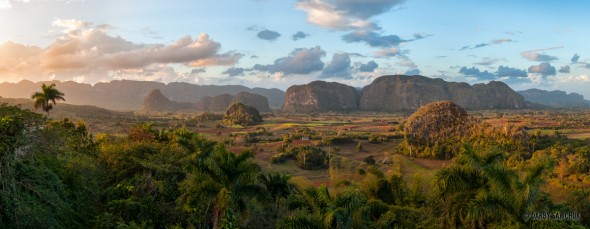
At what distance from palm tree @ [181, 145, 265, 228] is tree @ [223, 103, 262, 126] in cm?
10226

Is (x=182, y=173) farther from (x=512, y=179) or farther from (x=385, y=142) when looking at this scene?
(x=385, y=142)

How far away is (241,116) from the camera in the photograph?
129m

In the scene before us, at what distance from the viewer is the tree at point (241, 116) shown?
403ft

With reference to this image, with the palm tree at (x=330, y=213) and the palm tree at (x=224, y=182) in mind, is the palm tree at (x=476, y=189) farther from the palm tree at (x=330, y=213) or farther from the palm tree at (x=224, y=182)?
the palm tree at (x=224, y=182)

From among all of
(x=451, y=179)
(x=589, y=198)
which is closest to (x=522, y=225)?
(x=451, y=179)

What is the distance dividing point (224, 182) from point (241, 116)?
113m

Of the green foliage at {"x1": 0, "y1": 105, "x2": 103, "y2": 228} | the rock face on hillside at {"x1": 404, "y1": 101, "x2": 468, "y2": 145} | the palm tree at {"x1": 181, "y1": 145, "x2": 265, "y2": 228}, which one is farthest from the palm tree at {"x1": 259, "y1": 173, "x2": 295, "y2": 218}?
the rock face on hillside at {"x1": 404, "y1": 101, "x2": 468, "y2": 145}

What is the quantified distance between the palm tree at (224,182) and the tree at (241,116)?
335 feet

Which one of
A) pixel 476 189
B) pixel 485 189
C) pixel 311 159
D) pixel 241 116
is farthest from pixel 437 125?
pixel 241 116

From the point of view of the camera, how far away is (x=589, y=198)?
27000 millimetres

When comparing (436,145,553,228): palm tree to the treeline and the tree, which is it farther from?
the tree

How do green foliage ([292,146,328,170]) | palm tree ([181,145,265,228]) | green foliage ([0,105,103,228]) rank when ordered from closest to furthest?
1. green foliage ([0,105,103,228])
2. palm tree ([181,145,265,228])
3. green foliage ([292,146,328,170])

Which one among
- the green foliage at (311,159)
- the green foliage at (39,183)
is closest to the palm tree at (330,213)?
the green foliage at (39,183)

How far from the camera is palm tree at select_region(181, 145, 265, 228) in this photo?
17.0 meters
